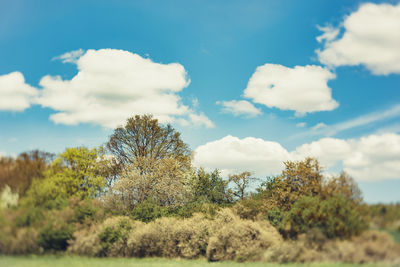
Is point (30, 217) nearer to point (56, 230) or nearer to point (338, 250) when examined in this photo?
point (56, 230)

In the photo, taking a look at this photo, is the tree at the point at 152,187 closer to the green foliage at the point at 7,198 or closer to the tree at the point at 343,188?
the green foliage at the point at 7,198

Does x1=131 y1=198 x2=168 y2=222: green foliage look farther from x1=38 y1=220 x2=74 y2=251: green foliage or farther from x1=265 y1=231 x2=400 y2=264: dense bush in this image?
x1=265 y1=231 x2=400 y2=264: dense bush

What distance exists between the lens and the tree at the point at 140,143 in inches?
1563

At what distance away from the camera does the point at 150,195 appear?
32.2 metres

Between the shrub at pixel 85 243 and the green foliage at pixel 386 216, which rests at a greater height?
the green foliage at pixel 386 216

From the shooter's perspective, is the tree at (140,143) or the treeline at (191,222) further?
the tree at (140,143)

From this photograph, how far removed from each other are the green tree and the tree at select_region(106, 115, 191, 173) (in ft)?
53.8

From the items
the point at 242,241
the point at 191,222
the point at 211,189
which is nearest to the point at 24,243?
the point at 191,222

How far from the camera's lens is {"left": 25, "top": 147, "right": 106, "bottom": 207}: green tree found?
60.3 feet

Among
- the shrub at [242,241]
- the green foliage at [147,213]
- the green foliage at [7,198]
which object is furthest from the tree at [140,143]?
the green foliage at [7,198]

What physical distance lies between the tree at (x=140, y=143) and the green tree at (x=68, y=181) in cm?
1639

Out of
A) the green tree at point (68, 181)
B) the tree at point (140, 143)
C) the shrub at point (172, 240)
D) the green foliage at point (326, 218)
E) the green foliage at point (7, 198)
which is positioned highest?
the tree at point (140, 143)

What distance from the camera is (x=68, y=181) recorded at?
2025 centimetres

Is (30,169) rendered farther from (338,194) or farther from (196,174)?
(196,174)
